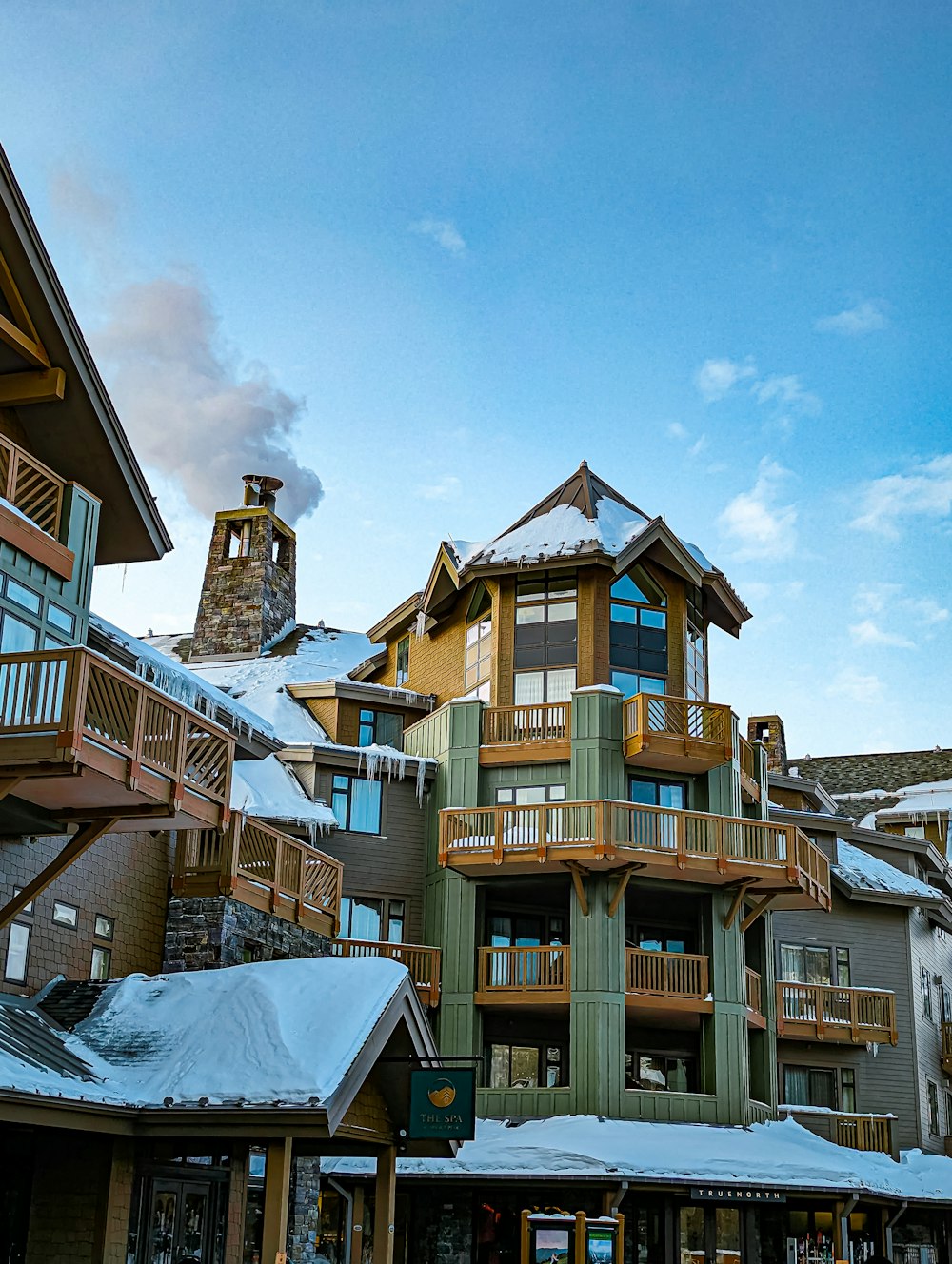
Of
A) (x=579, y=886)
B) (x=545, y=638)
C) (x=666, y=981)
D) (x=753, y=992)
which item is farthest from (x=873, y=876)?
(x=545, y=638)

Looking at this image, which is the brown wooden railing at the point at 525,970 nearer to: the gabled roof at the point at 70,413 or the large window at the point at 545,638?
the large window at the point at 545,638

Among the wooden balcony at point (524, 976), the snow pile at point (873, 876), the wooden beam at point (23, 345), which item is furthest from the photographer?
the snow pile at point (873, 876)

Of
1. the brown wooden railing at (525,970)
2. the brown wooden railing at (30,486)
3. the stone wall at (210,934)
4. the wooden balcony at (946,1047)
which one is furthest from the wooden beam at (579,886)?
the brown wooden railing at (30,486)

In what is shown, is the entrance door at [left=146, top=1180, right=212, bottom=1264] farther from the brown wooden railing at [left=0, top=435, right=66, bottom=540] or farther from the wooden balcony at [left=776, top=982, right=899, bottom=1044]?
the wooden balcony at [left=776, top=982, right=899, bottom=1044]

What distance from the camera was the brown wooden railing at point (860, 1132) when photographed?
1367 inches

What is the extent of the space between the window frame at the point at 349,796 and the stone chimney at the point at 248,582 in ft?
26.7

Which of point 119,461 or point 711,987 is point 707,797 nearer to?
point 711,987

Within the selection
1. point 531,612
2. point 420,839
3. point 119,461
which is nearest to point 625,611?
point 531,612

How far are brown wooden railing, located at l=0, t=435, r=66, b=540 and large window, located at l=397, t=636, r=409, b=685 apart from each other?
68.7ft

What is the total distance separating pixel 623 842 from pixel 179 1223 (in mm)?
14014

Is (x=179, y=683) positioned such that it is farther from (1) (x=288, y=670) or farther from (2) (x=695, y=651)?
(2) (x=695, y=651)

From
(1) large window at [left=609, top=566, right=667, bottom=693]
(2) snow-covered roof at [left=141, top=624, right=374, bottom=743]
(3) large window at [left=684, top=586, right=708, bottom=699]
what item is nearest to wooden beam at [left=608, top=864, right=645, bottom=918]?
(1) large window at [left=609, top=566, right=667, bottom=693]

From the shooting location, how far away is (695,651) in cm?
3569

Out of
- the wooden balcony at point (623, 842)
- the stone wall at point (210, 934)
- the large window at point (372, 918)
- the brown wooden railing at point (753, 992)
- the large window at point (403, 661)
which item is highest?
the large window at point (403, 661)
